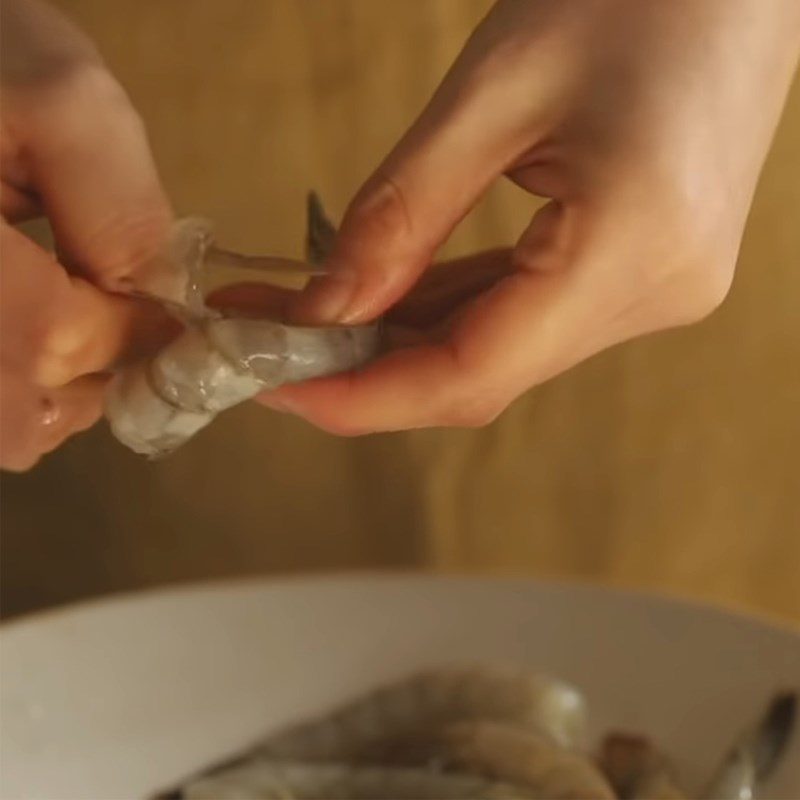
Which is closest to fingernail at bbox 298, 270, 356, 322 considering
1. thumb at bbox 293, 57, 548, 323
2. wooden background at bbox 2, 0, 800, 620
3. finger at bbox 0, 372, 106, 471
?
thumb at bbox 293, 57, 548, 323

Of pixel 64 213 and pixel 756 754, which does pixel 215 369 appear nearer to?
pixel 64 213

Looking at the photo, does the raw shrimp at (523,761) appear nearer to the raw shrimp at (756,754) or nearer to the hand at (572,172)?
the raw shrimp at (756,754)

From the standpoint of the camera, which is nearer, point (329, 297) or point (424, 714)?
point (329, 297)

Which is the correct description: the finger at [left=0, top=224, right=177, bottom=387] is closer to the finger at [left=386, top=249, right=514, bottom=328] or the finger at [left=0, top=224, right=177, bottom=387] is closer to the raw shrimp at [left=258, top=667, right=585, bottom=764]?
the finger at [left=386, top=249, right=514, bottom=328]

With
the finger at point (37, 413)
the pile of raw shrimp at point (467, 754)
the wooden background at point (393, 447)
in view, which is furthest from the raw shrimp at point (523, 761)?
the finger at point (37, 413)

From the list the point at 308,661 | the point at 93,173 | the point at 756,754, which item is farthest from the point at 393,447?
the point at 93,173

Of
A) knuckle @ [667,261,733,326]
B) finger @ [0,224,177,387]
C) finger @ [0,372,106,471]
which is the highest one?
knuckle @ [667,261,733,326]
